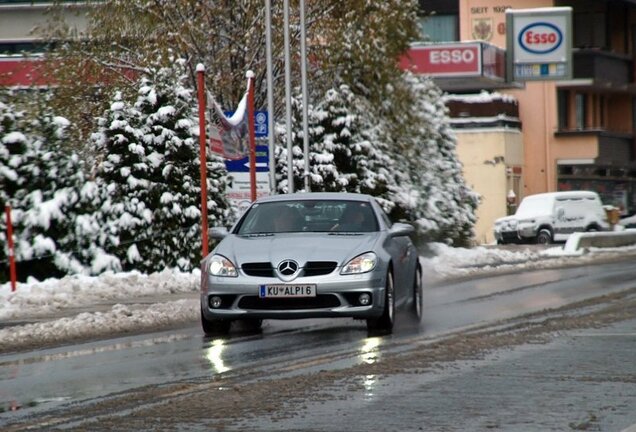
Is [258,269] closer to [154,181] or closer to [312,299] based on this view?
[312,299]

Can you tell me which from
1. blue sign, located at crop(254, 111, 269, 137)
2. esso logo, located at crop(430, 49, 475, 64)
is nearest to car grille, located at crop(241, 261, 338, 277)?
blue sign, located at crop(254, 111, 269, 137)

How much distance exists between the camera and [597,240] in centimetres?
4300

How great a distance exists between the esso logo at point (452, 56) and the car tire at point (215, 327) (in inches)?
1828

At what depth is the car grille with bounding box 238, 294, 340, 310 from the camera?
611 inches

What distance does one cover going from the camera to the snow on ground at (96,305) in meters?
16.5

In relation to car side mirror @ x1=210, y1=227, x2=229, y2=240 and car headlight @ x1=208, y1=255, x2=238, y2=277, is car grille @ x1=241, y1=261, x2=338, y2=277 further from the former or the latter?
car side mirror @ x1=210, y1=227, x2=229, y2=240

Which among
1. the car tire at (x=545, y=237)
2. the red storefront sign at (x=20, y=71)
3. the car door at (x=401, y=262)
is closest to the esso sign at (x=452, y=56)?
the car tire at (x=545, y=237)

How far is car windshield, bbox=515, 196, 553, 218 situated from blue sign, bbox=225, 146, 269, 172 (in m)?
22.8

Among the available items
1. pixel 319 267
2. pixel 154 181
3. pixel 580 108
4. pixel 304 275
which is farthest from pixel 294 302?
pixel 580 108

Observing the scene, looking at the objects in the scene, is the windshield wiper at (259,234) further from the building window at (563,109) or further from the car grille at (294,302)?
the building window at (563,109)

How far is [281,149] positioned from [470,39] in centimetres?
3051

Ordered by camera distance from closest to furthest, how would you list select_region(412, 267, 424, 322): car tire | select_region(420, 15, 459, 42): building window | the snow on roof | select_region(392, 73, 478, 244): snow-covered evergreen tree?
select_region(412, 267, 424, 322): car tire → select_region(392, 73, 478, 244): snow-covered evergreen tree → the snow on roof → select_region(420, 15, 459, 42): building window

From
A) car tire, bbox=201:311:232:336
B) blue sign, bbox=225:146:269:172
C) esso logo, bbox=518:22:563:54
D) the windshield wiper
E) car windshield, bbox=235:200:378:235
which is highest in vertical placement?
esso logo, bbox=518:22:563:54

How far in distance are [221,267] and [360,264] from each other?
1337 mm
